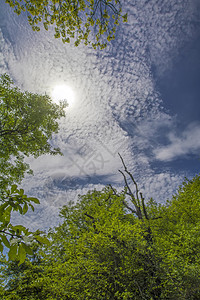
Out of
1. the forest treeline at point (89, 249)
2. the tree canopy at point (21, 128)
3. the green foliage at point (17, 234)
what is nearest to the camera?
the green foliage at point (17, 234)

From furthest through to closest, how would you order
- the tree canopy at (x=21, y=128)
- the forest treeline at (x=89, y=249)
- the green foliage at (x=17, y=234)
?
the tree canopy at (x=21, y=128) → the forest treeline at (x=89, y=249) → the green foliage at (x=17, y=234)

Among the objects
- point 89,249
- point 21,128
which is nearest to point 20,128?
point 21,128

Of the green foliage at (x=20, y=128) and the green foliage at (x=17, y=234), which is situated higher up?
the green foliage at (x=20, y=128)

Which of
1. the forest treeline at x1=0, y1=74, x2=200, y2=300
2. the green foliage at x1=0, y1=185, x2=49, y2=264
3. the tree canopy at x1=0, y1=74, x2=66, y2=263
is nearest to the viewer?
the green foliage at x1=0, y1=185, x2=49, y2=264

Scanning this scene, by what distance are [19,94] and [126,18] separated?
8.76m

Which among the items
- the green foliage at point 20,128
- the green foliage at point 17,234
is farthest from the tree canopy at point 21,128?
the green foliage at point 17,234

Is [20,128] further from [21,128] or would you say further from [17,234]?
[17,234]

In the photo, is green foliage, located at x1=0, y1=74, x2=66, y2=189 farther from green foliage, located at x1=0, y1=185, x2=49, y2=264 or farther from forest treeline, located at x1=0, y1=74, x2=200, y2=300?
green foliage, located at x1=0, y1=185, x2=49, y2=264

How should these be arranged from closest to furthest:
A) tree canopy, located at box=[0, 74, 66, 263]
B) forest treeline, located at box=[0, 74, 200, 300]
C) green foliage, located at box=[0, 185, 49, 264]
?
green foliage, located at box=[0, 185, 49, 264] → forest treeline, located at box=[0, 74, 200, 300] → tree canopy, located at box=[0, 74, 66, 263]

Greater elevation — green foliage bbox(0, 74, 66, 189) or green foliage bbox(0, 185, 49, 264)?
green foliage bbox(0, 74, 66, 189)

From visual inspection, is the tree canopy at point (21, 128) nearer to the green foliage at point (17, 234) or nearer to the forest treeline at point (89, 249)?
the forest treeline at point (89, 249)

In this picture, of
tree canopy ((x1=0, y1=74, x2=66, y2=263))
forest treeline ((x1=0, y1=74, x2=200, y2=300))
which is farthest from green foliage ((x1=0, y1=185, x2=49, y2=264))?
tree canopy ((x1=0, y1=74, x2=66, y2=263))

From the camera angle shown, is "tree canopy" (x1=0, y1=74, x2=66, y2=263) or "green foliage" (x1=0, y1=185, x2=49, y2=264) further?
"tree canopy" (x1=0, y1=74, x2=66, y2=263)

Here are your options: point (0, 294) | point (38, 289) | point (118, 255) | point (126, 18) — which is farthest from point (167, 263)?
point (38, 289)
